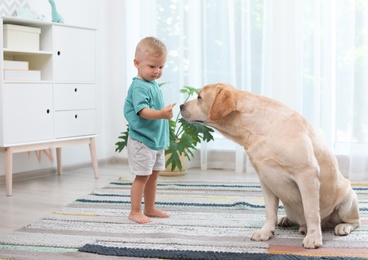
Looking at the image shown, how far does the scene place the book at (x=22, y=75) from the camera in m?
3.65

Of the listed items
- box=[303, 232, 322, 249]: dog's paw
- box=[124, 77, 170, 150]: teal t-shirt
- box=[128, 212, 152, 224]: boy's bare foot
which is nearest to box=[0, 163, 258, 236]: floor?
box=[128, 212, 152, 224]: boy's bare foot

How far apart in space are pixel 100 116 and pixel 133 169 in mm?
2330

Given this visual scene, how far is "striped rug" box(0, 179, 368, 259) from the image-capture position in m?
2.27

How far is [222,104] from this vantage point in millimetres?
2377

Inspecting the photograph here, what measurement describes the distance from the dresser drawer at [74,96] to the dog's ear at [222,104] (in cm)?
183

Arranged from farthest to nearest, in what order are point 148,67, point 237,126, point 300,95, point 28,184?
point 300,95 → point 28,184 → point 148,67 → point 237,126

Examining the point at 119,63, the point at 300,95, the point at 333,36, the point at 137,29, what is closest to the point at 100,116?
the point at 119,63

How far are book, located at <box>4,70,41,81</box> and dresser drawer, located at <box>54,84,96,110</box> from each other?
158 mm

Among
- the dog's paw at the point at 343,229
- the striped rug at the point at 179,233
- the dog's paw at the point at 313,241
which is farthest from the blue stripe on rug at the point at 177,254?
the dog's paw at the point at 343,229

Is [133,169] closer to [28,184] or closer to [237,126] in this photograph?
[237,126]

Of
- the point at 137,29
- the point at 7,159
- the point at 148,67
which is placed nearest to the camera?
the point at 148,67

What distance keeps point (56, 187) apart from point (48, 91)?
0.64 metres

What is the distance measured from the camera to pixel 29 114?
374cm

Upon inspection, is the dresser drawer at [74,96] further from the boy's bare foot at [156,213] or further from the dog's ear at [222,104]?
the dog's ear at [222,104]
